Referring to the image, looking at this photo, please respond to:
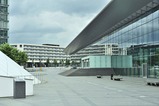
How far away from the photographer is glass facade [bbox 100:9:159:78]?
112 feet

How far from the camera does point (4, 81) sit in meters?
15.4

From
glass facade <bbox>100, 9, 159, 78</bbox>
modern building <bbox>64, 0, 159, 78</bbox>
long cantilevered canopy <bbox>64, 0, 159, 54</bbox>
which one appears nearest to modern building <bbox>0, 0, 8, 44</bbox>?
long cantilevered canopy <bbox>64, 0, 159, 54</bbox>

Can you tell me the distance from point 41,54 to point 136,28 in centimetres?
14718

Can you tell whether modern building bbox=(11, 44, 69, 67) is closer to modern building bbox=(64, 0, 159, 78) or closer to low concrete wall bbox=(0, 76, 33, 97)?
modern building bbox=(64, 0, 159, 78)

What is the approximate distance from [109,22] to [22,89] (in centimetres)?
2670

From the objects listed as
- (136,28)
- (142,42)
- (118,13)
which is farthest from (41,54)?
(118,13)

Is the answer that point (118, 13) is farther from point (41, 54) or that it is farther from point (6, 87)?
point (41, 54)

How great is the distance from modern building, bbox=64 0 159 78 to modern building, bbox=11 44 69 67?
123 metres

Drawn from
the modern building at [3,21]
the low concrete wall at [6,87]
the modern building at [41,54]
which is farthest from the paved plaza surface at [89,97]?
the modern building at [41,54]

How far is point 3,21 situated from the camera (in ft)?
252

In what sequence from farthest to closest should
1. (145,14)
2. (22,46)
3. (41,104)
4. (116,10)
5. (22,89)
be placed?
(22,46) < (145,14) < (116,10) < (22,89) < (41,104)

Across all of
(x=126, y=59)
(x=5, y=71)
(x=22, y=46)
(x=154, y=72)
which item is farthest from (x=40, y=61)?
(x=5, y=71)

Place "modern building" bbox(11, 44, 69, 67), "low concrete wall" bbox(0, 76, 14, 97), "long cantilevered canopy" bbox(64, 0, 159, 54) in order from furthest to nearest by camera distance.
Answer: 1. "modern building" bbox(11, 44, 69, 67)
2. "long cantilevered canopy" bbox(64, 0, 159, 54)
3. "low concrete wall" bbox(0, 76, 14, 97)

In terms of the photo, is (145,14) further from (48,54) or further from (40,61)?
(48,54)
